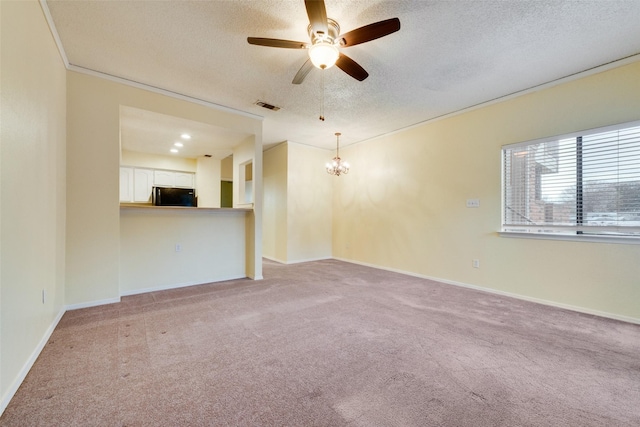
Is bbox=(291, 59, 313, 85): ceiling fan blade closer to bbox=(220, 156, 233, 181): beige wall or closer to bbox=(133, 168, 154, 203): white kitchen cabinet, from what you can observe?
bbox=(133, 168, 154, 203): white kitchen cabinet

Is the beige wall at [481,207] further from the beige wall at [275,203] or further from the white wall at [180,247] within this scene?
the white wall at [180,247]

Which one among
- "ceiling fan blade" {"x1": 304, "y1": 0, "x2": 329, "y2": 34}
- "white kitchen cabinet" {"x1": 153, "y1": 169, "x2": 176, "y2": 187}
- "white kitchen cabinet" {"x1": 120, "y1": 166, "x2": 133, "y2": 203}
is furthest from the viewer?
"white kitchen cabinet" {"x1": 153, "y1": 169, "x2": 176, "y2": 187}

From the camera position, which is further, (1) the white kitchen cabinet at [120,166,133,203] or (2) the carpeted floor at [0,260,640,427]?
(1) the white kitchen cabinet at [120,166,133,203]

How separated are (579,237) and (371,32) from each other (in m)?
3.36

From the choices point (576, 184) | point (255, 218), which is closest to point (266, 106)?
point (255, 218)

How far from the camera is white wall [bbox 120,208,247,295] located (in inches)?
141

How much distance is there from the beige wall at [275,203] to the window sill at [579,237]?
4231 mm

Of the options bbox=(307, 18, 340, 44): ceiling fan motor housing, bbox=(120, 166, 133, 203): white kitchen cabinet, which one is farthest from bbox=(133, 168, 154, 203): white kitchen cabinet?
bbox=(307, 18, 340, 44): ceiling fan motor housing

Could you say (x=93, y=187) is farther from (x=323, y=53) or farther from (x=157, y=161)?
(x=157, y=161)

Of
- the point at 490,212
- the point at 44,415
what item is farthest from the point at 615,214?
the point at 44,415

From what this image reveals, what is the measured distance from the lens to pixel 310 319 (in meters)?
2.78

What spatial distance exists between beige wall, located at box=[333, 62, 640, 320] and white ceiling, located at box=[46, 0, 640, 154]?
0.36 meters

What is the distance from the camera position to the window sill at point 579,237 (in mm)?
2773

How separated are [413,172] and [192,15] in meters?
3.98
